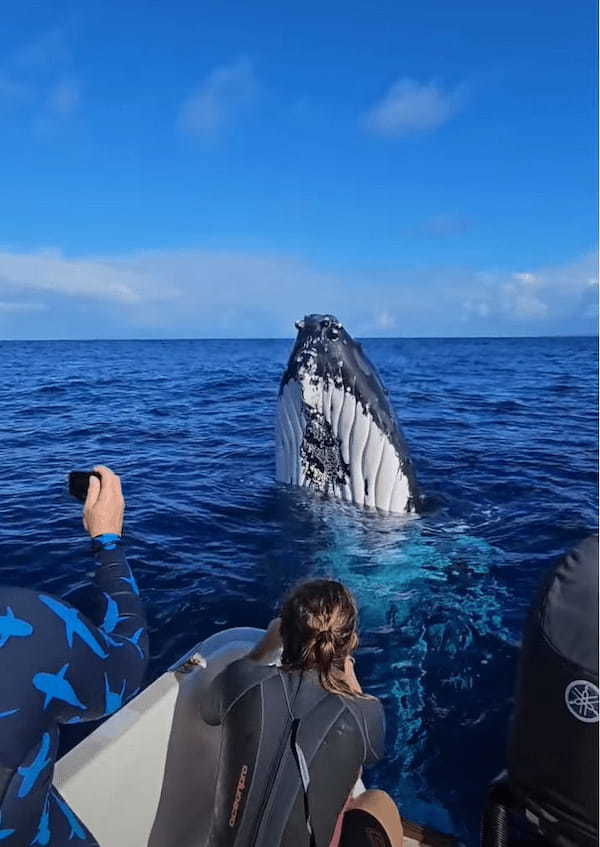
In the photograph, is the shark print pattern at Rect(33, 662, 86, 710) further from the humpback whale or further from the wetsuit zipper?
the humpback whale

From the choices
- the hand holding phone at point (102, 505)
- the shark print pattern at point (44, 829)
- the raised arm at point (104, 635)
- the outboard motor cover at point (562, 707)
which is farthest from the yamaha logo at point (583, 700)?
the shark print pattern at point (44, 829)

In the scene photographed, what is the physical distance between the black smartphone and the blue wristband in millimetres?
199

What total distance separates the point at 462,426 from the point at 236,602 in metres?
11.7

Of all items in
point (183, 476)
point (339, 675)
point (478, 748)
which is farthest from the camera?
point (183, 476)

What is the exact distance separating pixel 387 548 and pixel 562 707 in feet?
17.5

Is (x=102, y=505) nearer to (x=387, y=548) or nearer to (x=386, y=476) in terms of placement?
(x=387, y=548)

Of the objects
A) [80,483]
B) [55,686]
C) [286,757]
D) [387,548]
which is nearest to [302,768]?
[286,757]

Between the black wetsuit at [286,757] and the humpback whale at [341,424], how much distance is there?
513 cm

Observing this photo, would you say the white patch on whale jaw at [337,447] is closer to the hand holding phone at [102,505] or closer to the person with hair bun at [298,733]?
the person with hair bun at [298,733]

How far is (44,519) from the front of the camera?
9562 mm

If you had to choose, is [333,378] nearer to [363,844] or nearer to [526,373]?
[363,844]

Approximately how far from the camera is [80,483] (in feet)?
8.33

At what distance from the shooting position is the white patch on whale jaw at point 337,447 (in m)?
7.78

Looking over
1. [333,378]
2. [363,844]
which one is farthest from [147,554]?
[363,844]
